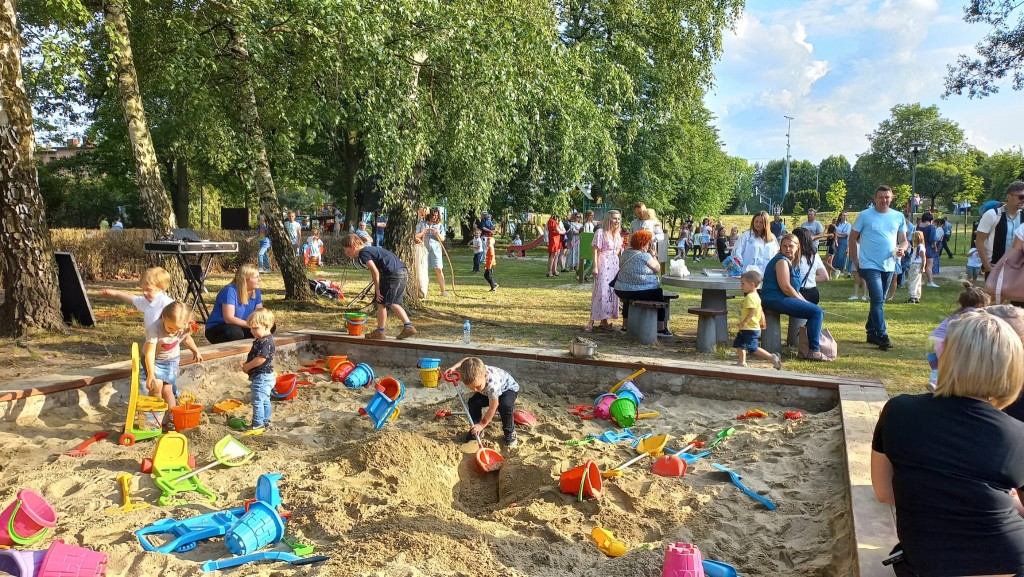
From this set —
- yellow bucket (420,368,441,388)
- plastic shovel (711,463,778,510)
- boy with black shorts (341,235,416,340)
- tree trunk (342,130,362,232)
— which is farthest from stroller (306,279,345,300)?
tree trunk (342,130,362,232)

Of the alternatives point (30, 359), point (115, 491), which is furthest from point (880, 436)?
point (30, 359)

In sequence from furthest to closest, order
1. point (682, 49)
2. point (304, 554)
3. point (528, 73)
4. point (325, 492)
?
point (682, 49) → point (528, 73) → point (325, 492) → point (304, 554)

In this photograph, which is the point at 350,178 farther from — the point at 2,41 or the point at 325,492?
the point at 325,492

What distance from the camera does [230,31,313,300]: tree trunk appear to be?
31.2 feet

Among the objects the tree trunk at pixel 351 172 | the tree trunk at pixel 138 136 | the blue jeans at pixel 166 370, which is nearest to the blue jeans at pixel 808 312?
the blue jeans at pixel 166 370

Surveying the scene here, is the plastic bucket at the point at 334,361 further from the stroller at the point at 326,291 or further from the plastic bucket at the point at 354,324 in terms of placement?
the stroller at the point at 326,291

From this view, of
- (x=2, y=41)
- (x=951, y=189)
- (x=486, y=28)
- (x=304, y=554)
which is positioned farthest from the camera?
(x=951, y=189)

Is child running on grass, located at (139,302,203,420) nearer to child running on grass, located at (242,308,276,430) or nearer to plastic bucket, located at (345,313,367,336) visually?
child running on grass, located at (242,308,276,430)

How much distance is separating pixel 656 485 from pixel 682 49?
19171mm

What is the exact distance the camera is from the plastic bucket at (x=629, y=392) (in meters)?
5.06

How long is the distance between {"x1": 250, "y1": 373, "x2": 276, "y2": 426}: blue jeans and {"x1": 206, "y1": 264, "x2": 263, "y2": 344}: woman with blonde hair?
4.89 feet

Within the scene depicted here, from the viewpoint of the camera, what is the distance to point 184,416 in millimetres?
4594

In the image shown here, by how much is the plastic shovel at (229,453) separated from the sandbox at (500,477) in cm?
6

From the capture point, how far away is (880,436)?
2.29 m
